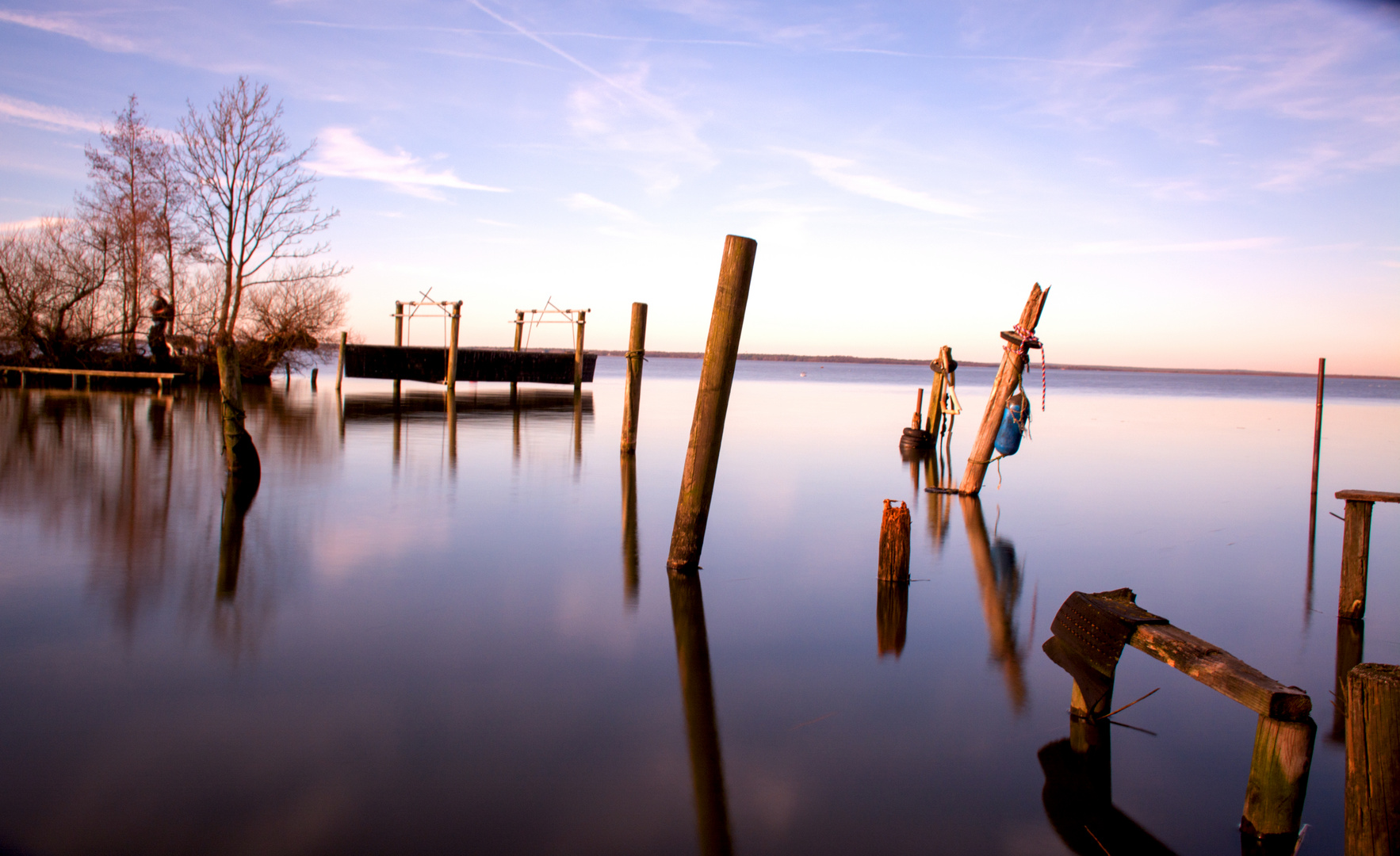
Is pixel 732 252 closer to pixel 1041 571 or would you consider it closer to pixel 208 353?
pixel 1041 571

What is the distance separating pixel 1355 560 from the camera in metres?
6.29

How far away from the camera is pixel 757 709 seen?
189 inches

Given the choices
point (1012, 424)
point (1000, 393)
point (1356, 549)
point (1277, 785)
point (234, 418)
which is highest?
point (1000, 393)

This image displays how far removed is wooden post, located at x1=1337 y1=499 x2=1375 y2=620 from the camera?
19.5 feet

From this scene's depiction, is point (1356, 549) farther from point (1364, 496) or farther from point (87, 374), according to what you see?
point (87, 374)

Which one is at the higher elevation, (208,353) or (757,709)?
(208,353)

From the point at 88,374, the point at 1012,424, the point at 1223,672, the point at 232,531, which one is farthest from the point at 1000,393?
the point at 88,374

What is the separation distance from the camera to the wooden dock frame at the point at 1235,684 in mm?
3240

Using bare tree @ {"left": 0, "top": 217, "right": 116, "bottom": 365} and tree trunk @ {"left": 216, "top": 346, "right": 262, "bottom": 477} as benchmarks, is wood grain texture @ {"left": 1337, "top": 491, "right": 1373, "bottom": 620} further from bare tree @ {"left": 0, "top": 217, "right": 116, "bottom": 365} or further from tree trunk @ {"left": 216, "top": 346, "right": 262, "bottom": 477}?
bare tree @ {"left": 0, "top": 217, "right": 116, "bottom": 365}

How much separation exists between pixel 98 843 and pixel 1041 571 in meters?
7.58

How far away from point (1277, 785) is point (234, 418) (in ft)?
37.4

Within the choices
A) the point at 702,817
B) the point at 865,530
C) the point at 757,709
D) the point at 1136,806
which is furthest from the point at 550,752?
the point at 865,530

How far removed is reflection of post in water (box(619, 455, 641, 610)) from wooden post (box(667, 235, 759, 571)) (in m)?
0.93

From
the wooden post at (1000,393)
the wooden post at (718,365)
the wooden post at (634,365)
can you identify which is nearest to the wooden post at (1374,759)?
the wooden post at (718,365)
